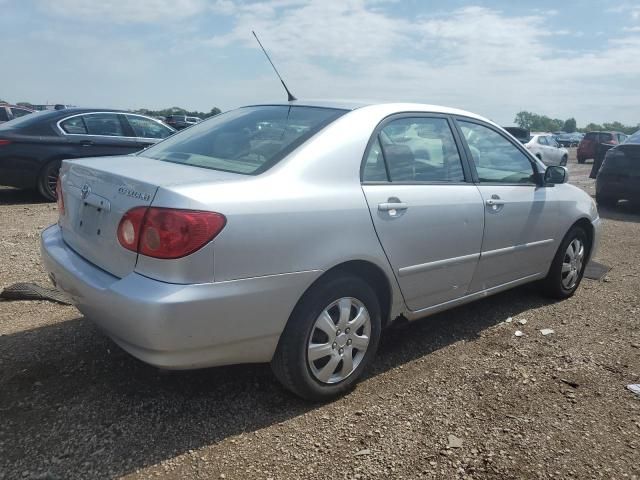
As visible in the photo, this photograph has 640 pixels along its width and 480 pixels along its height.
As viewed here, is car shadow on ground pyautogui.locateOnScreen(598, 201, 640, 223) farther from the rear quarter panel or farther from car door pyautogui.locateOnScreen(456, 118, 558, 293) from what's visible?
the rear quarter panel

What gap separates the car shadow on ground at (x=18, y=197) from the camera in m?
8.64

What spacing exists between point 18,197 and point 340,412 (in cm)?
811

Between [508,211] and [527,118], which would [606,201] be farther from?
[527,118]

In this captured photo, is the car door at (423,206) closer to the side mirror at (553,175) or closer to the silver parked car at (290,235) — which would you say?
the silver parked car at (290,235)

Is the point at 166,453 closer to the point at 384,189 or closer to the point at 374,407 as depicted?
the point at 374,407

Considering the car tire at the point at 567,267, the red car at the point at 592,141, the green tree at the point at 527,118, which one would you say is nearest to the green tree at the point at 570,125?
the green tree at the point at 527,118

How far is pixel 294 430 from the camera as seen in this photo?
2.71 meters

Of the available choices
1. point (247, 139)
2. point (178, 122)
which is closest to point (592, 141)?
point (178, 122)

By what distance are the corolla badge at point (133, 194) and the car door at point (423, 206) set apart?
3.69 feet

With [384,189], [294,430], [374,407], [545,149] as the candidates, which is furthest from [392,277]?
[545,149]

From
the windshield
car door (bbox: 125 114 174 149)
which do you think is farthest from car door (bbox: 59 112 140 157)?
the windshield

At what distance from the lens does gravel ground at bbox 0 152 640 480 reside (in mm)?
2463

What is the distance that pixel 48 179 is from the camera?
845 cm

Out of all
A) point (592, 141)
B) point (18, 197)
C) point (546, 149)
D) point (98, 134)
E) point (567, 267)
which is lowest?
point (18, 197)
